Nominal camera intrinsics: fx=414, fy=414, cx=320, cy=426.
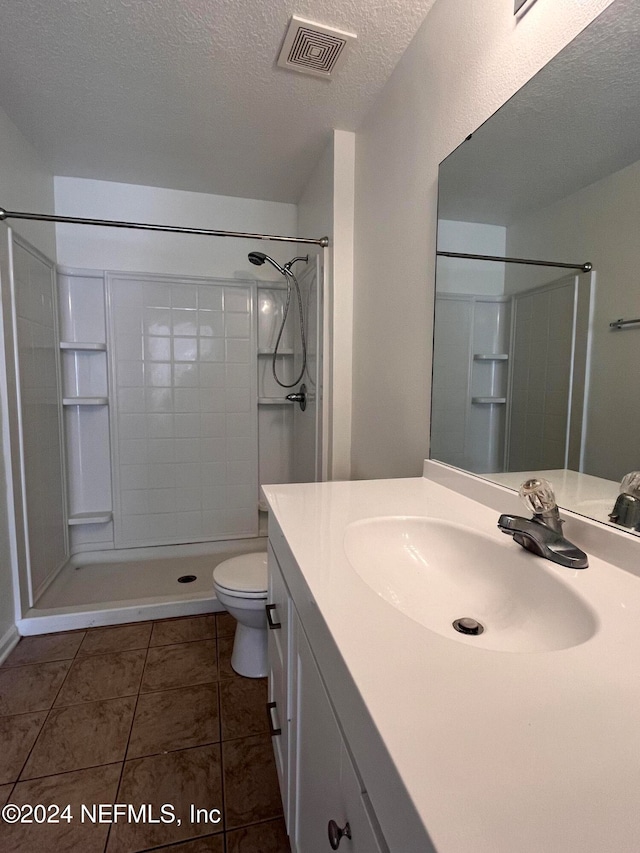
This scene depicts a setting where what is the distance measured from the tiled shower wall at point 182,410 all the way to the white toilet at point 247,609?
3.59 ft

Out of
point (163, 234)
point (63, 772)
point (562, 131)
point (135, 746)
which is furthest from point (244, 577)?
point (163, 234)

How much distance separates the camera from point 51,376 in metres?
2.29

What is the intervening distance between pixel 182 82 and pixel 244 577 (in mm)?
1928

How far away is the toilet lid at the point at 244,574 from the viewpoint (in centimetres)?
158

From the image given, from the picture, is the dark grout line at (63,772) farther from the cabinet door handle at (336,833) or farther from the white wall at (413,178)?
the white wall at (413,178)

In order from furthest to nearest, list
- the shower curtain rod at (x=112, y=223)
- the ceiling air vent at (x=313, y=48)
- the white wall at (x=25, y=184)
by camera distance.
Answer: the white wall at (x=25, y=184) → the shower curtain rod at (x=112, y=223) → the ceiling air vent at (x=313, y=48)

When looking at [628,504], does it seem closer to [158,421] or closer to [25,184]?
[158,421]

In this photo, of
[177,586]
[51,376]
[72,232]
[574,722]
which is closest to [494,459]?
[574,722]

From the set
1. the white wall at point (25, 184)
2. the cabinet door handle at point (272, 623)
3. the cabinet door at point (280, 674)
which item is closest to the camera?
the cabinet door at point (280, 674)

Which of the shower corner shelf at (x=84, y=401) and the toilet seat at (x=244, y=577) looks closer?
the toilet seat at (x=244, y=577)

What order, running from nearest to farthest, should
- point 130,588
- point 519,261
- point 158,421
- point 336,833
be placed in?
point 336,833 → point 519,261 → point 130,588 → point 158,421

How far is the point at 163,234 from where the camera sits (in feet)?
8.41

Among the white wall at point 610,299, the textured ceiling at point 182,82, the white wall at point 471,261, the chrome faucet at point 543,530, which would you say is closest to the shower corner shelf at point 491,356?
the white wall at point 471,261

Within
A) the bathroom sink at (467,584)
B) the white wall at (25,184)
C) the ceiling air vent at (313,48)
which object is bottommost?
the bathroom sink at (467,584)
